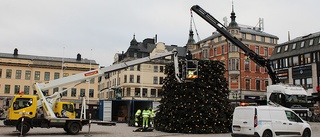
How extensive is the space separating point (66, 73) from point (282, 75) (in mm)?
39818

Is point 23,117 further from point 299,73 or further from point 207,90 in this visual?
point 299,73

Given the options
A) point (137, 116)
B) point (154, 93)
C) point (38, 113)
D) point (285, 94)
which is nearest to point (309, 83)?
point (285, 94)

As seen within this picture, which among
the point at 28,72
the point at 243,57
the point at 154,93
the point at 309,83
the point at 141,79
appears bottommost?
the point at 154,93

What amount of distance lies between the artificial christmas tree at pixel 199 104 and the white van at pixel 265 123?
4.90 m

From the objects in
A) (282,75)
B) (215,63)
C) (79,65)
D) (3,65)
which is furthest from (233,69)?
(3,65)

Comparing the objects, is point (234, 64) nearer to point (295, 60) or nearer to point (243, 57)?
point (243, 57)

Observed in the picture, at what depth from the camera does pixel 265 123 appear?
1625cm

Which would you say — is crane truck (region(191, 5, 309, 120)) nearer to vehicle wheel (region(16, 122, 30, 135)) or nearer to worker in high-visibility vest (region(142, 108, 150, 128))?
worker in high-visibility vest (region(142, 108, 150, 128))

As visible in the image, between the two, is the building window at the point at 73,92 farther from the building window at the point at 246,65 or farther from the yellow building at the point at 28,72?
the building window at the point at 246,65

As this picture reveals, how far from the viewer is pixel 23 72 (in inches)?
2501

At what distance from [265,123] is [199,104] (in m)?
6.37

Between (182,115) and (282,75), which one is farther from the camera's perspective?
(282,75)

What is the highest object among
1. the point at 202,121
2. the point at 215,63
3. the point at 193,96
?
the point at 215,63

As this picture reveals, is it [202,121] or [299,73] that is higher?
[299,73]
